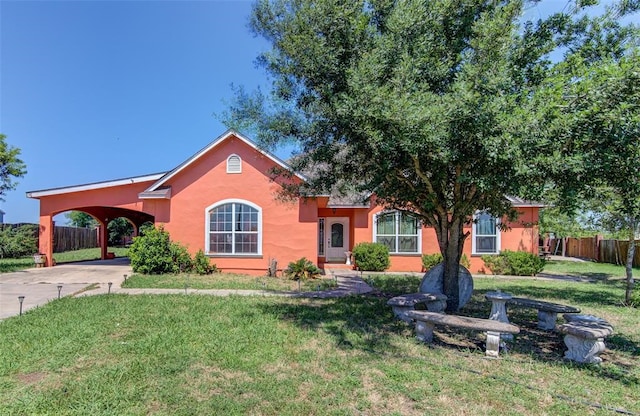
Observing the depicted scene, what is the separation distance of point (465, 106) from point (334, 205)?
12.4 metres

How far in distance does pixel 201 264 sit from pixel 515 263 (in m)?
13.7

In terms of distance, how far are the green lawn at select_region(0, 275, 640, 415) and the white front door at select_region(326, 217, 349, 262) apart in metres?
11.8

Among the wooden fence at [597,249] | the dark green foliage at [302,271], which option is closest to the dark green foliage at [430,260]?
the dark green foliage at [302,271]

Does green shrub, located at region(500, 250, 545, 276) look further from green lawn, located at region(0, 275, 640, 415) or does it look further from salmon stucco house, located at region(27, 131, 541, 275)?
green lawn, located at region(0, 275, 640, 415)

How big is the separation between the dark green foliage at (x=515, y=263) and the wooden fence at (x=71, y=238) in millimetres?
26194

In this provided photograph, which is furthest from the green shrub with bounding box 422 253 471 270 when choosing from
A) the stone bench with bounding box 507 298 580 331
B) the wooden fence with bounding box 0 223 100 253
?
the wooden fence with bounding box 0 223 100 253

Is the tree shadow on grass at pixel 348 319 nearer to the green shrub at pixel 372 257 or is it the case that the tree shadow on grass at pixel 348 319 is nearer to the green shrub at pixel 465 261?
the green shrub at pixel 372 257

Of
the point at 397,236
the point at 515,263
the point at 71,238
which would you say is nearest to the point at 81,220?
the point at 71,238

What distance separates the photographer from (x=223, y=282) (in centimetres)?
1307

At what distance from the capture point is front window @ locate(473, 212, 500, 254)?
17.9m

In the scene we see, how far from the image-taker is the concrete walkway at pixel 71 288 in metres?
9.94

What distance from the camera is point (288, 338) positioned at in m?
6.59

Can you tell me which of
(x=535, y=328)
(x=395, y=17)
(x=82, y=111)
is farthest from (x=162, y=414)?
(x=82, y=111)

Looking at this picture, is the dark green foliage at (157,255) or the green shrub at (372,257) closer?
the dark green foliage at (157,255)
